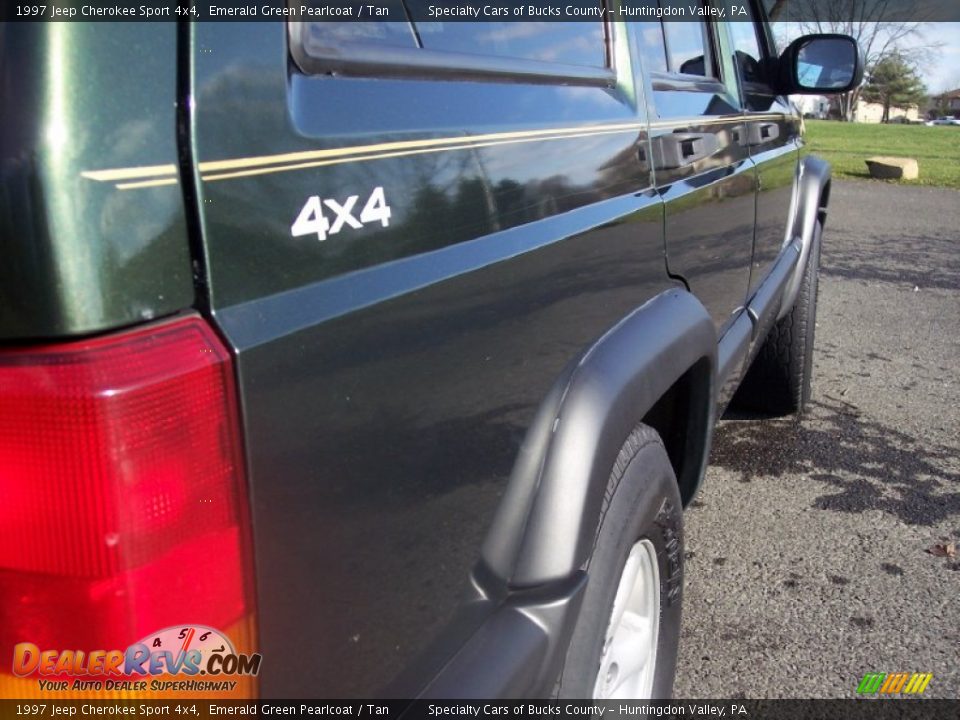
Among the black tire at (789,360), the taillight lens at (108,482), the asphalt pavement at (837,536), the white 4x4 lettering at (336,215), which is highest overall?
the white 4x4 lettering at (336,215)

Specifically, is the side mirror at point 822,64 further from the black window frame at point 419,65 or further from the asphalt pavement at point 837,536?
the black window frame at point 419,65

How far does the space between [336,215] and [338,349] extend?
158 millimetres

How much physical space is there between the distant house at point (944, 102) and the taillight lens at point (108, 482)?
9590 cm

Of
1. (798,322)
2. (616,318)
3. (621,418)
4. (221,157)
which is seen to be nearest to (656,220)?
(616,318)

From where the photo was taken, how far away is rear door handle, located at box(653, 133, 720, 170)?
211 centimetres

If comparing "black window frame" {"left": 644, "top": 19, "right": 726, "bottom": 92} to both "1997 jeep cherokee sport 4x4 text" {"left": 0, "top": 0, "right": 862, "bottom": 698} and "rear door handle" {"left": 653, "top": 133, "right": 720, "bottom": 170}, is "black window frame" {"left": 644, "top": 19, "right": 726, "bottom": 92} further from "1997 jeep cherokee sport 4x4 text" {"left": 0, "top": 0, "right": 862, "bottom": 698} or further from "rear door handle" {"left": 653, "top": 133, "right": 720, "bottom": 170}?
"1997 jeep cherokee sport 4x4 text" {"left": 0, "top": 0, "right": 862, "bottom": 698}

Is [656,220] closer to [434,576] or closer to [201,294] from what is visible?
[434,576]

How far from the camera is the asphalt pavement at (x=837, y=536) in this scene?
8.80 feet

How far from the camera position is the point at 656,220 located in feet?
6.62

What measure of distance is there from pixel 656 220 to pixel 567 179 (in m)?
0.43

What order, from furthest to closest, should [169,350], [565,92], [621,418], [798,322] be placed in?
[798,322] → [565,92] → [621,418] → [169,350]

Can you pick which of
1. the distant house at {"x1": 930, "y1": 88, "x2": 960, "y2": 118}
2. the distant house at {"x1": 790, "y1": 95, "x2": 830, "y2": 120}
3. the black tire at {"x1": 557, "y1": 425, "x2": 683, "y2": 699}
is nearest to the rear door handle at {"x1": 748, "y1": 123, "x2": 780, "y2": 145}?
the distant house at {"x1": 790, "y1": 95, "x2": 830, "y2": 120}

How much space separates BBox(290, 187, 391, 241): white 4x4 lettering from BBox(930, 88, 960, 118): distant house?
9557cm

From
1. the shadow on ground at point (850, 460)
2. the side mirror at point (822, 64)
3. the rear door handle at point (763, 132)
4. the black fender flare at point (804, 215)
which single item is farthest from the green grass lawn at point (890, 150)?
the rear door handle at point (763, 132)
